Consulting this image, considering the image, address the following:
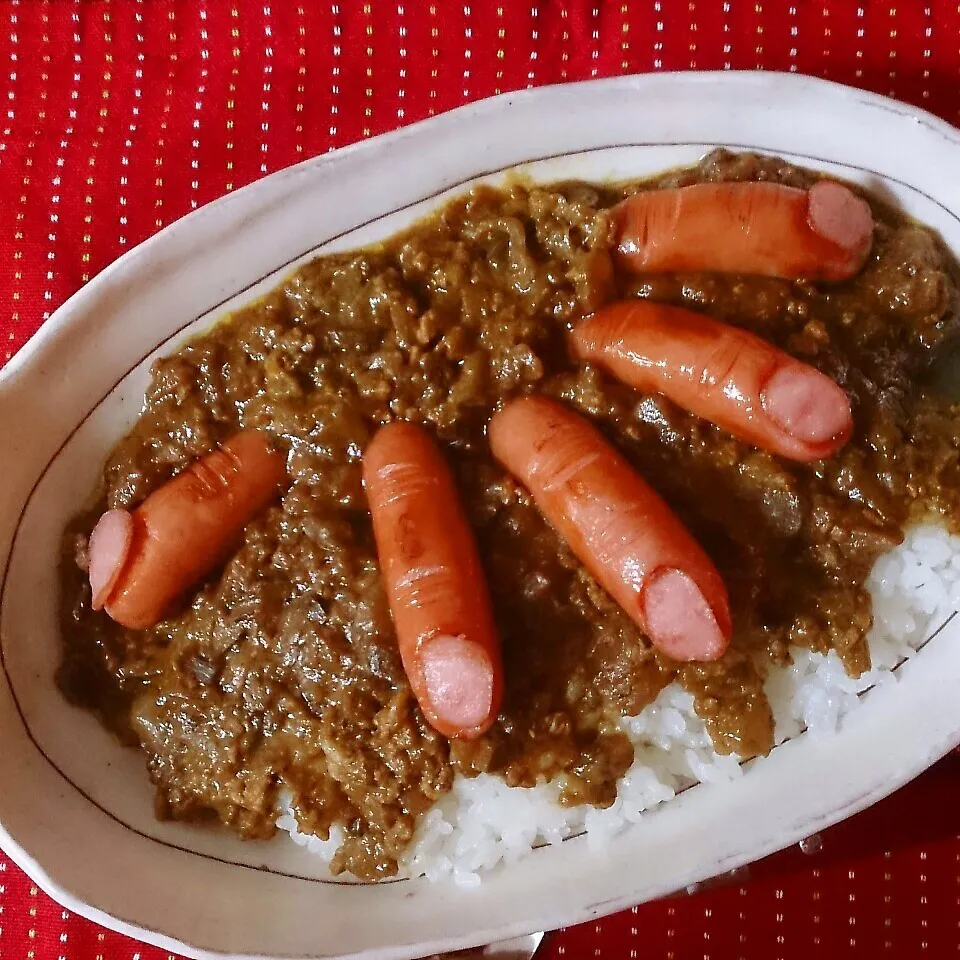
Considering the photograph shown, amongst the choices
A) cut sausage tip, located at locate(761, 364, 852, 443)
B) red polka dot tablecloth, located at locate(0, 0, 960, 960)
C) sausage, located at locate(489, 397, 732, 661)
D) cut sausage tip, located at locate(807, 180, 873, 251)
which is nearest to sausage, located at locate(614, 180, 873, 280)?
cut sausage tip, located at locate(807, 180, 873, 251)

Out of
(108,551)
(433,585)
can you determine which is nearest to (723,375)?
(433,585)

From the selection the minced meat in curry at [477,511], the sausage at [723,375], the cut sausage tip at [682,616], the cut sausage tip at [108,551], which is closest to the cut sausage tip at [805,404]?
the sausage at [723,375]

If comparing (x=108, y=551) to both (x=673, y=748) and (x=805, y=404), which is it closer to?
(x=673, y=748)

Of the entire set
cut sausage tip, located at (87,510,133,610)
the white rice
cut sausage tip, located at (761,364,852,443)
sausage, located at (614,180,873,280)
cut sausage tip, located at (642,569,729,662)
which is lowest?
the white rice

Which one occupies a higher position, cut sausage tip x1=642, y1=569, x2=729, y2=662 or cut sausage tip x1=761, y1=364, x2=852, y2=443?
cut sausage tip x1=761, y1=364, x2=852, y2=443

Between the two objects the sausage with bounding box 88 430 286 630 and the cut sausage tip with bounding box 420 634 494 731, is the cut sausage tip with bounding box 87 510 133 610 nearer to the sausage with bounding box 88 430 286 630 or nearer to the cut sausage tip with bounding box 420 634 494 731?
the sausage with bounding box 88 430 286 630

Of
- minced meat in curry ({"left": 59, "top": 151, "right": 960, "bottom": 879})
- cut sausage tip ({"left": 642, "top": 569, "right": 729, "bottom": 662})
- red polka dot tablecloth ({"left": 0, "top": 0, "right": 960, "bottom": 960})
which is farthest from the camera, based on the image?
red polka dot tablecloth ({"left": 0, "top": 0, "right": 960, "bottom": 960})
